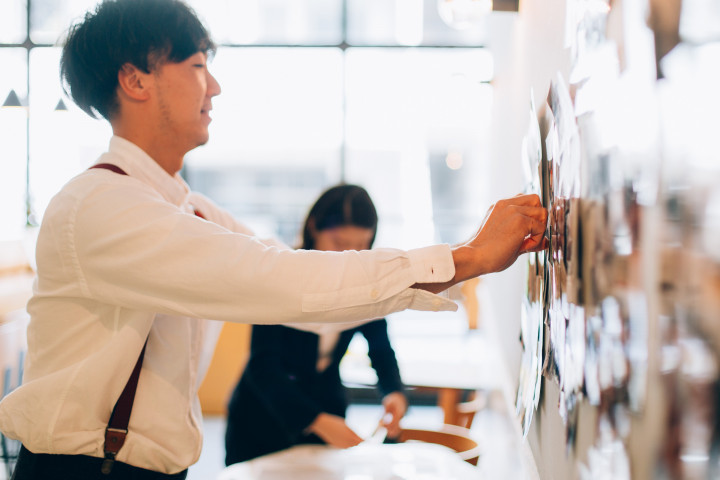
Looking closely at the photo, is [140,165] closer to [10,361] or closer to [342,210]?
[342,210]

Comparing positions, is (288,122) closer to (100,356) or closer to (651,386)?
(100,356)

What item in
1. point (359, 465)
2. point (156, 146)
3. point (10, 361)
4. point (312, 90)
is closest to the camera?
point (156, 146)

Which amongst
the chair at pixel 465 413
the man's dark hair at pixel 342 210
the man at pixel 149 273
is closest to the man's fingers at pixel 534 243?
the man at pixel 149 273

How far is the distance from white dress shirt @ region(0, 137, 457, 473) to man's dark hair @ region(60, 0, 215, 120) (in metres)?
0.14

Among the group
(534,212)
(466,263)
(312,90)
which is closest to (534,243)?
(534,212)

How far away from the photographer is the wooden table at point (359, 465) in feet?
4.87

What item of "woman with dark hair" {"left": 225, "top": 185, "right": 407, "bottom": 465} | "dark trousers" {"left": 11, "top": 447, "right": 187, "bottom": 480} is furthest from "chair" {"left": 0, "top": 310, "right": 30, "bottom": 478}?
"dark trousers" {"left": 11, "top": 447, "right": 187, "bottom": 480}

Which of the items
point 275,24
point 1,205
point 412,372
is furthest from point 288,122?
point 412,372

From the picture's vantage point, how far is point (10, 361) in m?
3.73

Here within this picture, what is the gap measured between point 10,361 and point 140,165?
2.96 metres

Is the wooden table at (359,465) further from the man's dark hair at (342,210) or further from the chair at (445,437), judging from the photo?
the man's dark hair at (342,210)

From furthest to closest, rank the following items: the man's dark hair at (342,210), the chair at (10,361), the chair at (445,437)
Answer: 1. the chair at (10,361)
2. the chair at (445,437)
3. the man's dark hair at (342,210)

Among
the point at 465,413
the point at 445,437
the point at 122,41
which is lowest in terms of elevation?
the point at 465,413

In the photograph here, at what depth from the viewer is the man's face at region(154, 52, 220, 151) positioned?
4.24 ft
